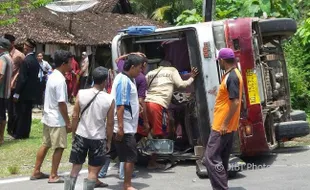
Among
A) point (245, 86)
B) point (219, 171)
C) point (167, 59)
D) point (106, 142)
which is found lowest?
point (219, 171)

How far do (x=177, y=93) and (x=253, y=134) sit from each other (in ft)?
4.48

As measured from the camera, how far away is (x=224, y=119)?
258 inches

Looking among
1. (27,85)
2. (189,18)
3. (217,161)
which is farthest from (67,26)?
(217,161)

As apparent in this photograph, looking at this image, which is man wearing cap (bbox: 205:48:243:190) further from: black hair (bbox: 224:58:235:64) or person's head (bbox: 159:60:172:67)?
person's head (bbox: 159:60:172:67)

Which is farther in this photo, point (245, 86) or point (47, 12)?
point (47, 12)

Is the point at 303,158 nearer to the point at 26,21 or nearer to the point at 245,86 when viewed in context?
the point at 245,86

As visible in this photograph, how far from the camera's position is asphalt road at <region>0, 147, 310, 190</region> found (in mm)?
7254

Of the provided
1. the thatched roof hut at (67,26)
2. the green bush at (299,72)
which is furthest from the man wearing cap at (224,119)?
the thatched roof hut at (67,26)

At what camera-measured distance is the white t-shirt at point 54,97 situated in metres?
A: 7.22

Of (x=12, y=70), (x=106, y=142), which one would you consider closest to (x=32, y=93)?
(x=12, y=70)

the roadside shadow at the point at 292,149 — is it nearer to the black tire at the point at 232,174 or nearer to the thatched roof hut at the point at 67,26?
the black tire at the point at 232,174

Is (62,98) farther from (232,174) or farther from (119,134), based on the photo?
(232,174)

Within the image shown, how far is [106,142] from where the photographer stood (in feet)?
22.0

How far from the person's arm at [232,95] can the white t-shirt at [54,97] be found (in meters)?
2.04
